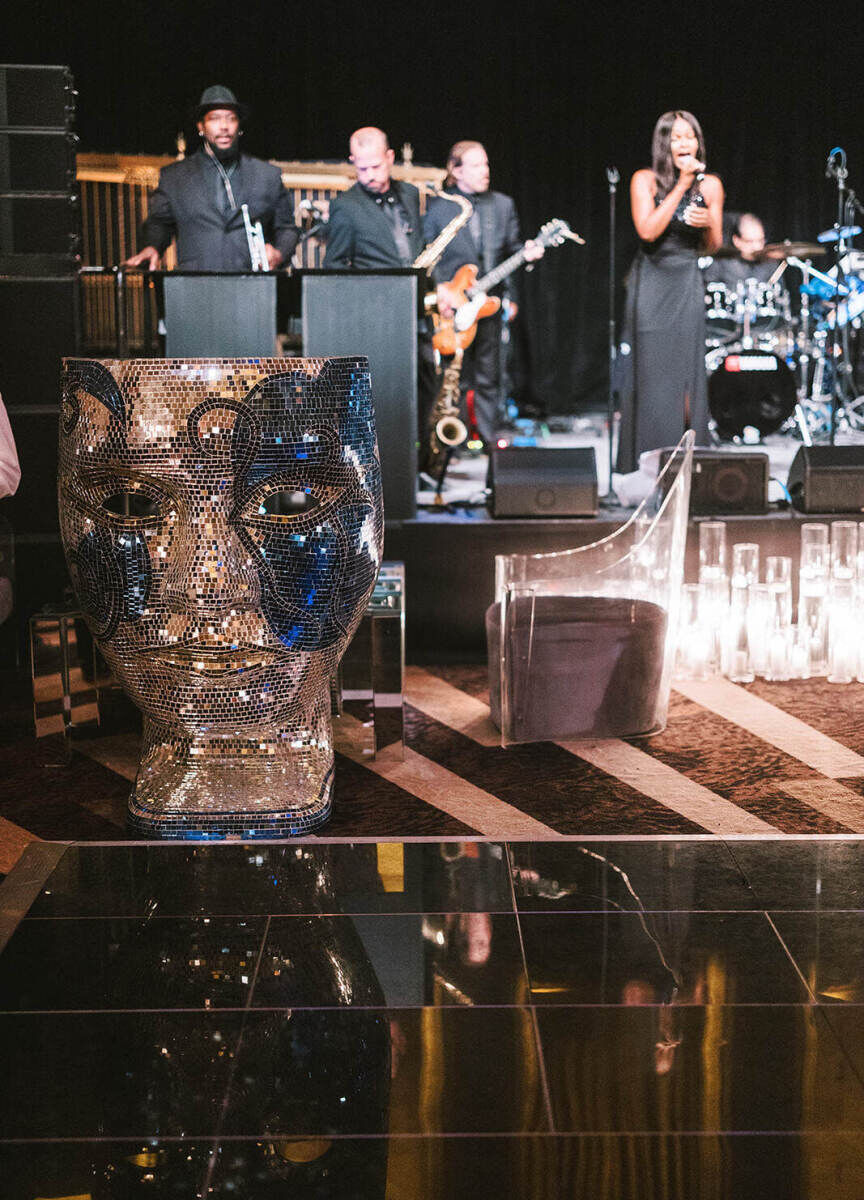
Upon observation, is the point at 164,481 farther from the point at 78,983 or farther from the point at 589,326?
the point at 589,326

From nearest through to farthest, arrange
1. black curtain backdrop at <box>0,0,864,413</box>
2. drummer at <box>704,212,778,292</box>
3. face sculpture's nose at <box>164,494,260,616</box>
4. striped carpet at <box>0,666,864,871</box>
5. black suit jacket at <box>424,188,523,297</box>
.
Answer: face sculpture's nose at <box>164,494,260,616</box> < striped carpet at <box>0,666,864,871</box> < black suit jacket at <box>424,188,523,297</box> < drummer at <box>704,212,778,292</box> < black curtain backdrop at <box>0,0,864,413</box>

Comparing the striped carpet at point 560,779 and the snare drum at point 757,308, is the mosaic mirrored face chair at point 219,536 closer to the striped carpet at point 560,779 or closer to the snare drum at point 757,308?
the striped carpet at point 560,779

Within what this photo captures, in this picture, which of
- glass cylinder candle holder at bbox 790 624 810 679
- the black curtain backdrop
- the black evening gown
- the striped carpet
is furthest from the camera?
the black curtain backdrop

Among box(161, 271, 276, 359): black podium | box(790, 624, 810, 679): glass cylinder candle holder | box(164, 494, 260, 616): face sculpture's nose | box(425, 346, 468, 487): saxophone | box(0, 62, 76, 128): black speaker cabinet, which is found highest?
box(0, 62, 76, 128): black speaker cabinet

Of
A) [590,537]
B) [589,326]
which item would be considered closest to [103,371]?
[590,537]

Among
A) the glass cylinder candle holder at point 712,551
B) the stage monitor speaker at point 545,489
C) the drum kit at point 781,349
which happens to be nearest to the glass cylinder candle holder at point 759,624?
the glass cylinder candle holder at point 712,551

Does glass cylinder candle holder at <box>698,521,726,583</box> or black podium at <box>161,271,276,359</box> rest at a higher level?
black podium at <box>161,271,276,359</box>

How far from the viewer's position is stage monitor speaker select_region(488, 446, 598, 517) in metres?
4.81

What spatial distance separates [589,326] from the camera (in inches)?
471

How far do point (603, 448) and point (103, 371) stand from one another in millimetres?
6781

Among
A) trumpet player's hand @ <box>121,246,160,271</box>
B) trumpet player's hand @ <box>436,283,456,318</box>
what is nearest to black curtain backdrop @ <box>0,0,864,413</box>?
trumpet player's hand @ <box>436,283,456,318</box>

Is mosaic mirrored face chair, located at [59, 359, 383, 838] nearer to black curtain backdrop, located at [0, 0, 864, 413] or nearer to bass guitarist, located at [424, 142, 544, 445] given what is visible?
bass guitarist, located at [424, 142, 544, 445]

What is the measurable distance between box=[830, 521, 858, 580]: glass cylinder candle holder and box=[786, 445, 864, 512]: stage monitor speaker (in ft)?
1.61

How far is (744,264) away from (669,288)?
4.43 m
